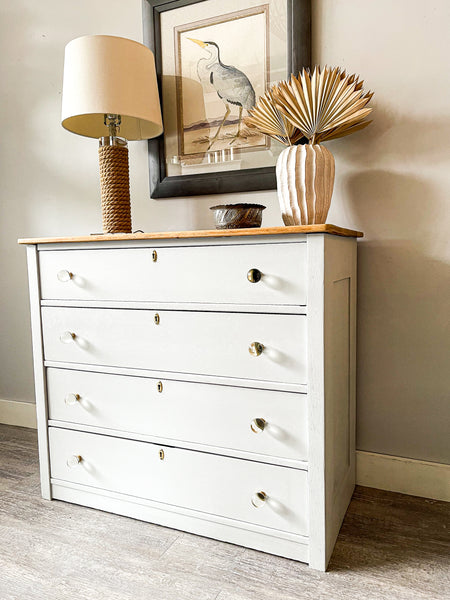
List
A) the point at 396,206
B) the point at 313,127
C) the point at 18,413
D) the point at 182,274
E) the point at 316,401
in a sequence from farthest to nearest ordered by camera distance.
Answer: the point at 18,413 < the point at 396,206 < the point at 313,127 < the point at 182,274 < the point at 316,401

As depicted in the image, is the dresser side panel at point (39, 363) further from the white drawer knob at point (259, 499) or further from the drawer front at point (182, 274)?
the white drawer knob at point (259, 499)

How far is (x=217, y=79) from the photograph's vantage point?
1719 mm

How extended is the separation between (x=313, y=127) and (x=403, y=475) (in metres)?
1.25

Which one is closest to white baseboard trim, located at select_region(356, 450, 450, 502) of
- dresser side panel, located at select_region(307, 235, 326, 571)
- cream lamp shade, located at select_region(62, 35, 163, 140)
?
dresser side panel, located at select_region(307, 235, 326, 571)

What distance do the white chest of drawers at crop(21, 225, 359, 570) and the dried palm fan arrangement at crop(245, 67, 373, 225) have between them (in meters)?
0.16

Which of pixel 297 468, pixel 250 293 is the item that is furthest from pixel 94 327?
pixel 297 468

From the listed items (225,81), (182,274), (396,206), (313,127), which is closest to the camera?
(182,274)

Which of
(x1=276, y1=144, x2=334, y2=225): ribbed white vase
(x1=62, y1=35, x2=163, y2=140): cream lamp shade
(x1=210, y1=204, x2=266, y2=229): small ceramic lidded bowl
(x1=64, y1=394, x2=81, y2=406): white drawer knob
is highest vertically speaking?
(x1=62, y1=35, x2=163, y2=140): cream lamp shade

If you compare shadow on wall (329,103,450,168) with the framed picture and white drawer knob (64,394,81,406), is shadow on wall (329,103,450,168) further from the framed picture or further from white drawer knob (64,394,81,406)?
white drawer knob (64,394,81,406)

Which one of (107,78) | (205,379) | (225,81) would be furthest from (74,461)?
(225,81)

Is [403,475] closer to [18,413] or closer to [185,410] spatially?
[185,410]

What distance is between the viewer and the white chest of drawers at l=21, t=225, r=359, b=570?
119 cm

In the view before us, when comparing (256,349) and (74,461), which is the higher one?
(256,349)

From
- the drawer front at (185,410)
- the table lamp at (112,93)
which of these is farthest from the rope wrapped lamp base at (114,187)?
the drawer front at (185,410)
